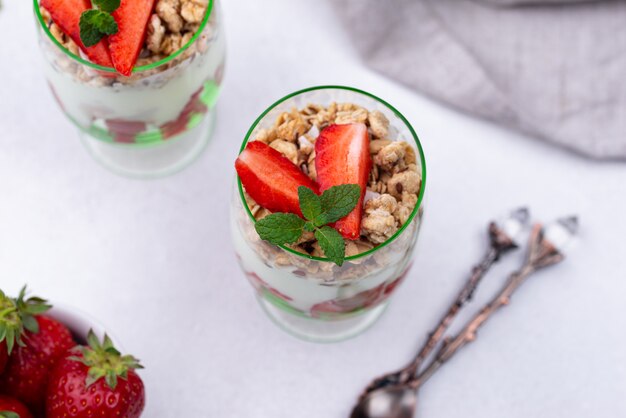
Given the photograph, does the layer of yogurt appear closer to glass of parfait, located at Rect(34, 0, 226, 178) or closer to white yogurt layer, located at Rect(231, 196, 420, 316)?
glass of parfait, located at Rect(34, 0, 226, 178)

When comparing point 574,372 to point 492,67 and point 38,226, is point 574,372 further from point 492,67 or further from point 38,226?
point 38,226

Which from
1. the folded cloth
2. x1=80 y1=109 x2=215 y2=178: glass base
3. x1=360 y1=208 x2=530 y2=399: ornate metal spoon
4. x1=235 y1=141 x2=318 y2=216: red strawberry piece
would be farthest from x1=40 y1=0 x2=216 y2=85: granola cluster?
x1=360 y1=208 x2=530 y2=399: ornate metal spoon

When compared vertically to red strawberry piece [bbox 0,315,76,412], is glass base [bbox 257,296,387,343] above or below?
below

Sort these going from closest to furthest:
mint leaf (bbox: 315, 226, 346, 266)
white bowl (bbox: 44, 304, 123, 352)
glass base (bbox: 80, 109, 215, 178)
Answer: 1. mint leaf (bbox: 315, 226, 346, 266)
2. white bowl (bbox: 44, 304, 123, 352)
3. glass base (bbox: 80, 109, 215, 178)

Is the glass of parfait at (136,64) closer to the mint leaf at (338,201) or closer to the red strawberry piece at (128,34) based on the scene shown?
the red strawberry piece at (128,34)

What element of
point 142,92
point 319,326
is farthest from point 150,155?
point 319,326

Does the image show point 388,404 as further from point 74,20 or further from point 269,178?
point 74,20

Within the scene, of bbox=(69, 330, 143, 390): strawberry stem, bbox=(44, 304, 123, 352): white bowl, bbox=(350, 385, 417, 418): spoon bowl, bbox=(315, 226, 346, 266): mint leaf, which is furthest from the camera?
bbox=(350, 385, 417, 418): spoon bowl

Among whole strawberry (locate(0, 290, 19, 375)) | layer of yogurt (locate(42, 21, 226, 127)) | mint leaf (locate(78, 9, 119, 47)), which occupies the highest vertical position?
mint leaf (locate(78, 9, 119, 47))

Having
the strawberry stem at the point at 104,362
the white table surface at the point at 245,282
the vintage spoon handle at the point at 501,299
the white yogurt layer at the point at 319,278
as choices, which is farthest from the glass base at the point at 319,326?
the strawberry stem at the point at 104,362
